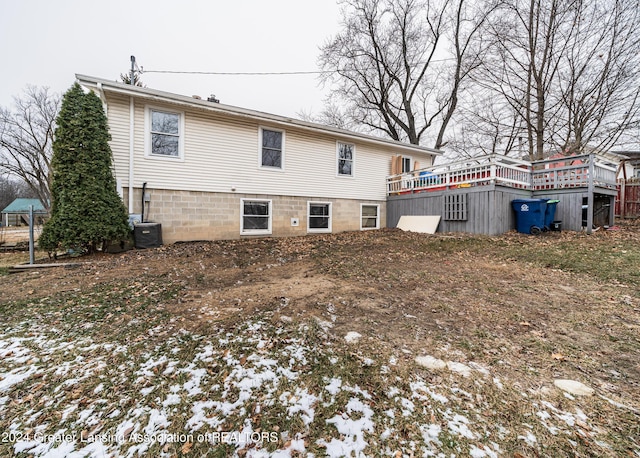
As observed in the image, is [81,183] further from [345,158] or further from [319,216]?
[345,158]

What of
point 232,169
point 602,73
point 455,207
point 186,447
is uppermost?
point 602,73

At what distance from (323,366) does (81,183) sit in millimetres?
6879

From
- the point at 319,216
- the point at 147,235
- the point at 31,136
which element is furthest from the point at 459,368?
the point at 31,136

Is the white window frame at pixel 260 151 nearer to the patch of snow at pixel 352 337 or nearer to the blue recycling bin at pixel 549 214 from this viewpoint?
the patch of snow at pixel 352 337

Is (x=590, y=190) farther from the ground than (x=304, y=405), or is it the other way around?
(x=590, y=190)

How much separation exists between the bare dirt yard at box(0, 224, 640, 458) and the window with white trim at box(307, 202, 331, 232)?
5658 mm

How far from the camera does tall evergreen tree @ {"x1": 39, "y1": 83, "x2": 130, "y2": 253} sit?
221 inches

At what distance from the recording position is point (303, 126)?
30.0 ft

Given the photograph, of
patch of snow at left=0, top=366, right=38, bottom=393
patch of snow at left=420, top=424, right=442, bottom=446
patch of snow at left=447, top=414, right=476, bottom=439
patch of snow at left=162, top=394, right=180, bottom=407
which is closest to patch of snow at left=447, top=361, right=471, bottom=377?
patch of snow at left=447, top=414, right=476, bottom=439

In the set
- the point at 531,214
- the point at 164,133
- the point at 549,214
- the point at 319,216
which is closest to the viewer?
the point at 164,133

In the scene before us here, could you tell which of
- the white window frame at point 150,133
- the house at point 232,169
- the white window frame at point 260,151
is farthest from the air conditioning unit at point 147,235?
the white window frame at point 260,151

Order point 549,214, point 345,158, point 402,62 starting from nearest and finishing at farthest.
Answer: point 549,214 < point 345,158 < point 402,62

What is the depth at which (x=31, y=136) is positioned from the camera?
19812 millimetres

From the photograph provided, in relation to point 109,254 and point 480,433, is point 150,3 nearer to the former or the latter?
point 109,254
